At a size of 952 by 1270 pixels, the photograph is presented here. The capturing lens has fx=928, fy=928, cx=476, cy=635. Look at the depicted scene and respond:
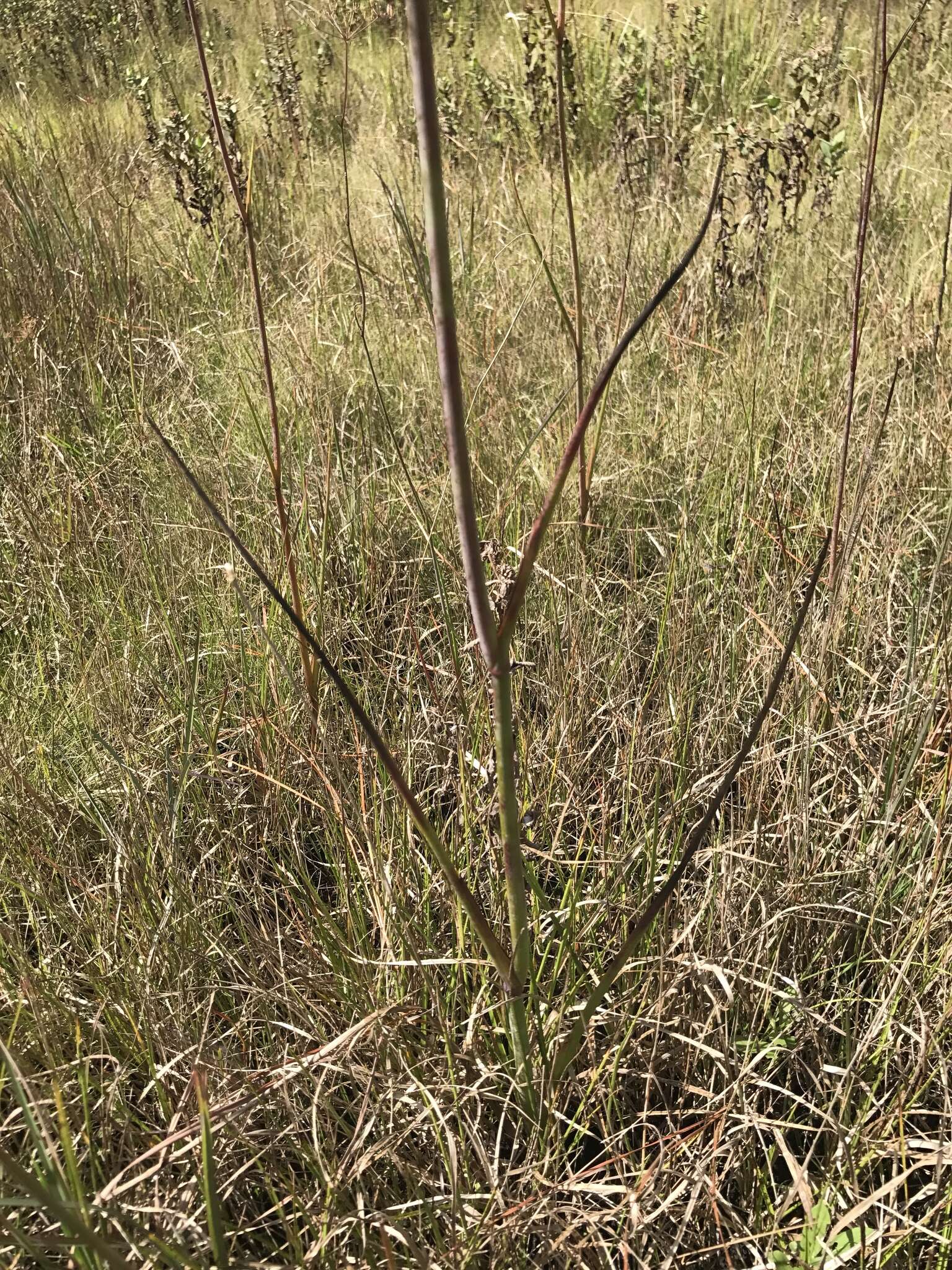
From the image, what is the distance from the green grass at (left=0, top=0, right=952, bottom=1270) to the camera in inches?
34.7

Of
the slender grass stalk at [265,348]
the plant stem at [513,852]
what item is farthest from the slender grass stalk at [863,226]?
the slender grass stalk at [265,348]

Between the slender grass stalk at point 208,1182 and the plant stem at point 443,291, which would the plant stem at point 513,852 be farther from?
the slender grass stalk at point 208,1182

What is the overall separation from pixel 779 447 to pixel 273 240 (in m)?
1.77

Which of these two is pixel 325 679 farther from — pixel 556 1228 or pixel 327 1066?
pixel 556 1228

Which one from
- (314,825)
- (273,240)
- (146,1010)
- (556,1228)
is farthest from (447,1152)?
(273,240)

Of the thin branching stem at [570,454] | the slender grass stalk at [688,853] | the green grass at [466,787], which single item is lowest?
the green grass at [466,787]

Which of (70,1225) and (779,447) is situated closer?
(70,1225)

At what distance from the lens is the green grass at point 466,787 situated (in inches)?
34.7

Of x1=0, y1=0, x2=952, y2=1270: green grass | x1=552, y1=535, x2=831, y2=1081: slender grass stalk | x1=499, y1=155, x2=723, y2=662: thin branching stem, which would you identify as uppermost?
x1=499, y1=155, x2=723, y2=662: thin branching stem

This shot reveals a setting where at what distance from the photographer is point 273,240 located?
111 inches

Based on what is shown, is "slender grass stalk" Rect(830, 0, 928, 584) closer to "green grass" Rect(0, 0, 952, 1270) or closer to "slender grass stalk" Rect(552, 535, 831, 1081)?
"green grass" Rect(0, 0, 952, 1270)

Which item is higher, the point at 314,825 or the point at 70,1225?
the point at 70,1225

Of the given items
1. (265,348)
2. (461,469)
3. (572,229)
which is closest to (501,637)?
(461,469)

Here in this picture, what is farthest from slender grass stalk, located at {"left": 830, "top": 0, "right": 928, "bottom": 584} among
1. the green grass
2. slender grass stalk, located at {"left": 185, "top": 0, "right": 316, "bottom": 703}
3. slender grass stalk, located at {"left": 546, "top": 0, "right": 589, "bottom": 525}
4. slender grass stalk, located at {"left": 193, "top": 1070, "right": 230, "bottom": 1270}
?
slender grass stalk, located at {"left": 193, "top": 1070, "right": 230, "bottom": 1270}
